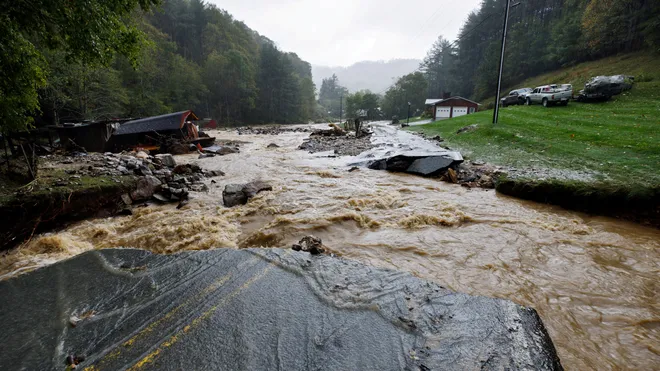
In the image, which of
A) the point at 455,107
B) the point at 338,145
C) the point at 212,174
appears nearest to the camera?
the point at 212,174

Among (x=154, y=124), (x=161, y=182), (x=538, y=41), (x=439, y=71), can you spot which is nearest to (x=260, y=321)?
(x=161, y=182)

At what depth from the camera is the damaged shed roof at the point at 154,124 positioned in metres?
18.7

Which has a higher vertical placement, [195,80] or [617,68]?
[195,80]

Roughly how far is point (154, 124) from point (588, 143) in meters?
25.2

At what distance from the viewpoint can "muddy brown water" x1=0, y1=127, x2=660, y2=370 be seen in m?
3.00

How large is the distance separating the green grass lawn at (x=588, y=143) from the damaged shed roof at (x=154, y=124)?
64.2 ft

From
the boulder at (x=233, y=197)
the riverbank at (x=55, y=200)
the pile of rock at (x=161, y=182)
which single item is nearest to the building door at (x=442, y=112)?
the pile of rock at (x=161, y=182)

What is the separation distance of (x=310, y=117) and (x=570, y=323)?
8731cm

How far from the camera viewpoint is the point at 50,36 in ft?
19.5

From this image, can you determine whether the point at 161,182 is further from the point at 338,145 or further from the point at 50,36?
the point at 338,145

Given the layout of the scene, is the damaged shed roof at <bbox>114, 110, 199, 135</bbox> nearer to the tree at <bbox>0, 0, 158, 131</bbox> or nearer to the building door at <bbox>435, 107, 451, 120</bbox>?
the tree at <bbox>0, 0, 158, 131</bbox>

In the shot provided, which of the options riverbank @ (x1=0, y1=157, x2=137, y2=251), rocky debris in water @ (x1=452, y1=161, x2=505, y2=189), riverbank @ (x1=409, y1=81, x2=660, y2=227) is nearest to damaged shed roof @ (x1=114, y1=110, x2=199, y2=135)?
riverbank @ (x1=0, y1=157, x2=137, y2=251)

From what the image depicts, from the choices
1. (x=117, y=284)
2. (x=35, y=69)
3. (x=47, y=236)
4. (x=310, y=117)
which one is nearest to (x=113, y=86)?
(x=35, y=69)

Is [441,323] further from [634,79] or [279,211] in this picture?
[634,79]
